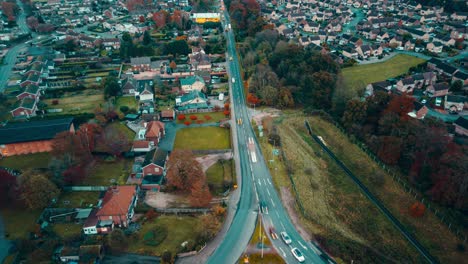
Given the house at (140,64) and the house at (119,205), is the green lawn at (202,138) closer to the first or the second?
the house at (119,205)

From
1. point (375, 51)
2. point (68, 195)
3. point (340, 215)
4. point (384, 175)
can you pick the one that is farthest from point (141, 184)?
point (375, 51)

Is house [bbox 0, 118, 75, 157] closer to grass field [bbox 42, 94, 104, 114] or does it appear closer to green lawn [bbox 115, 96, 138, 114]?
grass field [bbox 42, 94, 104, 114]

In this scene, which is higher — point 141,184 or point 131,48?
point 131,48

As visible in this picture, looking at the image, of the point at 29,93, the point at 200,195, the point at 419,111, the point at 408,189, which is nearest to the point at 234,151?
the point at 200,195

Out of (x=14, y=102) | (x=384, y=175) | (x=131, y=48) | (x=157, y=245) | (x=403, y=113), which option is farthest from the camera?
(x=131, y=48)

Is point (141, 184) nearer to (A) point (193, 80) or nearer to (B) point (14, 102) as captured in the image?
(A) point (193, 80)

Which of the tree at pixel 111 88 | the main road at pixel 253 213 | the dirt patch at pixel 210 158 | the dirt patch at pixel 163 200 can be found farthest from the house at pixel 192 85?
the dirt patch at pixel 163 200

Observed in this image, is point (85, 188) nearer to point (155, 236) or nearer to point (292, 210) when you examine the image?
point (155, 236)
